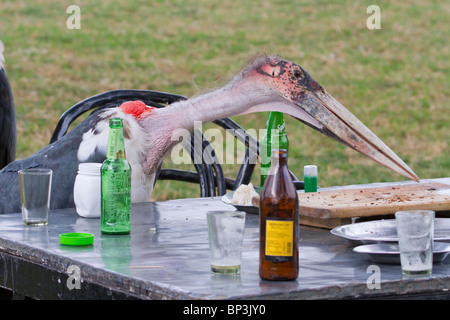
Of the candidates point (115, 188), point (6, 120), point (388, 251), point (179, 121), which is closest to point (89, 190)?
point (115, 188)

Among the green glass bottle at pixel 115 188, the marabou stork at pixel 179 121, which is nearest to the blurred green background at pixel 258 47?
the marabou stork at pixel 179 121

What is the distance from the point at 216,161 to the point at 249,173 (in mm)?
Result: 165

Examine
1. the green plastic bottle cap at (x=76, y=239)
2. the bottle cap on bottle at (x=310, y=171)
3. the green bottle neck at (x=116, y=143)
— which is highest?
the green bottle neck at (x=116, y=143)

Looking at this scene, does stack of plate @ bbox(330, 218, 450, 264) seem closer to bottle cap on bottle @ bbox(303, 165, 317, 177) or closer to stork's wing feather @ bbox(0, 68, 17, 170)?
bottle cap on bottle @ bbox(303, 165, 317, 177)

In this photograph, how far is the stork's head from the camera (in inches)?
144

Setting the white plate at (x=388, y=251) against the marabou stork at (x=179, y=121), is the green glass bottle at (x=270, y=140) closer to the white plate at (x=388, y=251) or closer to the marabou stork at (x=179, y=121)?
the marabou stork at (x=179, y=121)

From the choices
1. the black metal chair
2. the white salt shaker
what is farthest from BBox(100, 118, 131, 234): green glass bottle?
the black metal chair

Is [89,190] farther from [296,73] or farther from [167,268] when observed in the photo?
[296,73]

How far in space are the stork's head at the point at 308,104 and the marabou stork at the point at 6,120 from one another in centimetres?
211

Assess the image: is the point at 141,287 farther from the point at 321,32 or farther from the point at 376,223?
the point at 321,32

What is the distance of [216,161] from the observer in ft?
14.9

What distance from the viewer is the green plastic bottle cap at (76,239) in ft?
9.17

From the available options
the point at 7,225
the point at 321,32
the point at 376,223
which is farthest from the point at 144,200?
the point at 321,32

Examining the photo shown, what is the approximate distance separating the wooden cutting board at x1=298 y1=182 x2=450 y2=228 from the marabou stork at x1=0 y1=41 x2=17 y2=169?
9.23 feet
